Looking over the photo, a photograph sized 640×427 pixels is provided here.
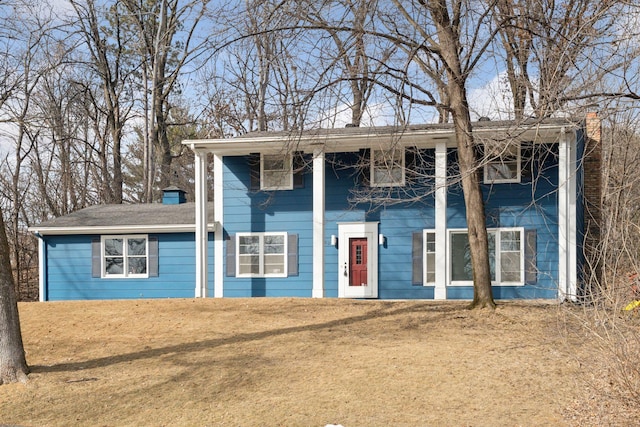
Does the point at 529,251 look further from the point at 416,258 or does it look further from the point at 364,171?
the point at 364,171

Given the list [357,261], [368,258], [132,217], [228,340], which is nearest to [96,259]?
[132,217]

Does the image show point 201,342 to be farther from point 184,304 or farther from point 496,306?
point 496,306

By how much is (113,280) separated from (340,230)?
7314 mm

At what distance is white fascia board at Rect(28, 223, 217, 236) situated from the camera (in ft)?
60.8

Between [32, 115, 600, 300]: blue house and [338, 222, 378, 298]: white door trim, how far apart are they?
3cm

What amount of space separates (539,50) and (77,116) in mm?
24405

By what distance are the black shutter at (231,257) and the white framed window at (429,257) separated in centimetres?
554

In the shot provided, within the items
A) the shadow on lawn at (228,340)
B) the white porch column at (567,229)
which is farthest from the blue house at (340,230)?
the shadow on lawn at (228,340)

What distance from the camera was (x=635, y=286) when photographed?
6.43 metres

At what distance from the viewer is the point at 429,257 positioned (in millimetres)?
17359

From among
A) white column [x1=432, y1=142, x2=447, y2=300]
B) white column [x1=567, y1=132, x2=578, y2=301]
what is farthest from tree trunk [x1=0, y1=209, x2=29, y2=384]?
white column [x1=567, y1=132, x2=578, y2=301]

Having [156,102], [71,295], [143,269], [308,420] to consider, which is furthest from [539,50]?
[156,102]

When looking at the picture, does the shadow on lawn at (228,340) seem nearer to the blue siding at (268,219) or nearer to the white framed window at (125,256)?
the blue siding at (268,219)

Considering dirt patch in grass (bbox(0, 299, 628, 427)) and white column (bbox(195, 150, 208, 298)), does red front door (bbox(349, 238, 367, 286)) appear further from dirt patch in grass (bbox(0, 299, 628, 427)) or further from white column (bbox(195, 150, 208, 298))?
white column (bbox(195, 150, 208, 298))
